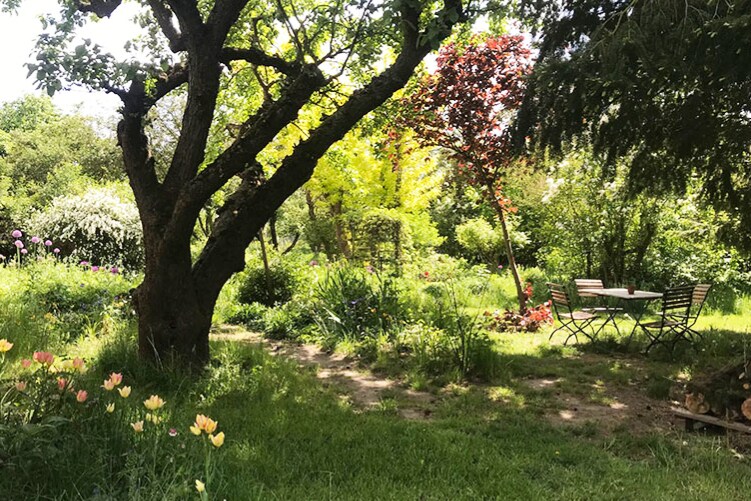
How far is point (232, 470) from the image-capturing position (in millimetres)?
2766

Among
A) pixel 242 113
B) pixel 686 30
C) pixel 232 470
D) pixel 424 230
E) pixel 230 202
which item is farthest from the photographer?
pixel 424 230

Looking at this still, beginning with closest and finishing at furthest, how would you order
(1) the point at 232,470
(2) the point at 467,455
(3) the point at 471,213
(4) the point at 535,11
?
1. (1) the point at 232,470
2. (2) the point at 467,455
3. (4) the point at 535,11
4. (3) the point at 471,213

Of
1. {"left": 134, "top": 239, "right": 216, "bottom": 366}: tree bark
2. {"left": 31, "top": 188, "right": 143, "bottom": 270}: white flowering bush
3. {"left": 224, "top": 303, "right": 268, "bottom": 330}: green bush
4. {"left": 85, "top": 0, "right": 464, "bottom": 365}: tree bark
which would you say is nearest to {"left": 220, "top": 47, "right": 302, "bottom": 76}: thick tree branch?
{"left": 85, "top": 0, "right": 464, "bottom": 365}: tree bark

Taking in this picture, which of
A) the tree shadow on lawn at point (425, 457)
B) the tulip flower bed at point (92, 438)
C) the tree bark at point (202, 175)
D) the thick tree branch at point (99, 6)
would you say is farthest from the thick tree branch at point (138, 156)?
the tulip flower bed at point (92, 438)

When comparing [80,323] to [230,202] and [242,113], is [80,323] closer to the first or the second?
[230,202]

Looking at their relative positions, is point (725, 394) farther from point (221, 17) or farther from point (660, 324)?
point (221, 17)

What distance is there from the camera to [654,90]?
5.12 meters

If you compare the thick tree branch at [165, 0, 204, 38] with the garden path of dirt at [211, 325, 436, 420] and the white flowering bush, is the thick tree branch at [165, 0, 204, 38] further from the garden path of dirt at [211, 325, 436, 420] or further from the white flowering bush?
the white flowering bush

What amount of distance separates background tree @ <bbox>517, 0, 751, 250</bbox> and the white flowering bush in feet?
30.9

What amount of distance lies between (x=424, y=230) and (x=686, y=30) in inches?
388

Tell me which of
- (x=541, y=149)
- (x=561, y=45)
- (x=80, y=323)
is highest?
(x=561, y=45)

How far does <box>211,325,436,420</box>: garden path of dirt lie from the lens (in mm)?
4680

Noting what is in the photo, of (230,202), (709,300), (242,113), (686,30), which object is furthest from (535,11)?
(709,300)

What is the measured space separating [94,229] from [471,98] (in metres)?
8.33
